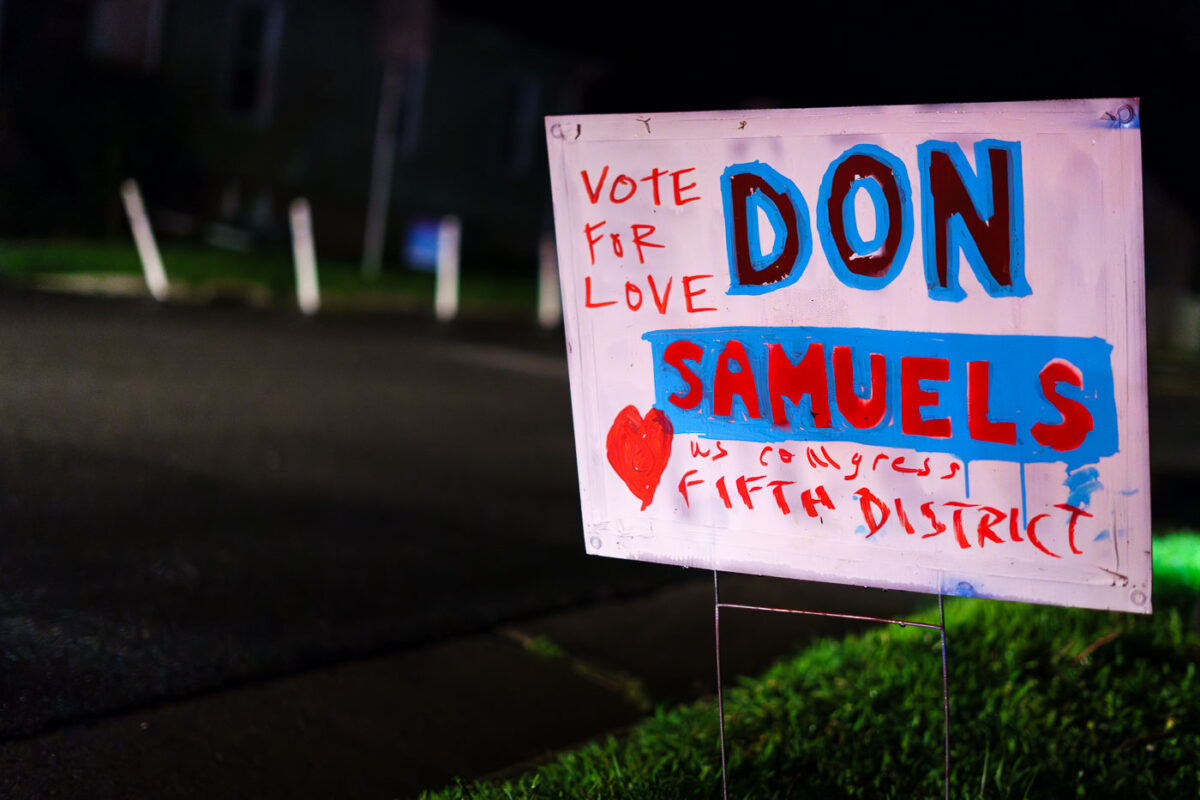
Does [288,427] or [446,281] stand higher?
[446,281]

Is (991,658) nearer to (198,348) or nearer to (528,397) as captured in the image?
(528,397)

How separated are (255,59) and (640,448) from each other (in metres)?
18.1

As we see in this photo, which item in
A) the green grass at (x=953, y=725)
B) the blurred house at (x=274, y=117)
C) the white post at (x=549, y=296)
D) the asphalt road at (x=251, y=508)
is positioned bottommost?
the green grass at (x=953, y=725)

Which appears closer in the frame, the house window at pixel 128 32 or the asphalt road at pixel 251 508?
the asphalt road at pixel 251 508

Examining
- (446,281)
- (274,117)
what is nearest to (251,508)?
(446,281)

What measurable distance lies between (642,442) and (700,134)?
0.75 m

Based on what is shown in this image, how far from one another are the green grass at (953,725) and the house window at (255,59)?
Answer: 1693cm

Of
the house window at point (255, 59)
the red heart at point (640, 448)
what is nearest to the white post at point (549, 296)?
the house window at point (255, 59)

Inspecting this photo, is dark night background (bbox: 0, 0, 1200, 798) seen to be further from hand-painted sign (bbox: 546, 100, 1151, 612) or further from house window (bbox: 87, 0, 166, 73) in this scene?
hand-painted sign (bbox: 546, 100, 1151, 612)

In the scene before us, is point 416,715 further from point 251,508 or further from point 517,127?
point 517,127

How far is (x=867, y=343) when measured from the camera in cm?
267

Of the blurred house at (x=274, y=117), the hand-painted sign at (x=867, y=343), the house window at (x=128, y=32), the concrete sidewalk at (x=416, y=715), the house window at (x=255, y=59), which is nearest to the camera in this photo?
the hand-painted sign at (x=867, y=343)

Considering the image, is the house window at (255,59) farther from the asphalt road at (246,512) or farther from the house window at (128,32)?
the asphalt road at (246,512)

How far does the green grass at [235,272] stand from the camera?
13.3m
